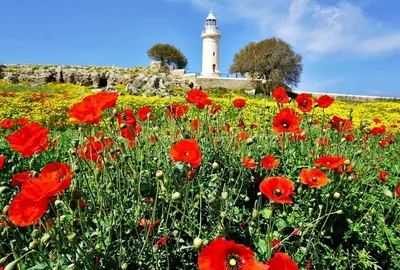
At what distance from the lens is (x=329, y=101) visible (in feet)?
10.4

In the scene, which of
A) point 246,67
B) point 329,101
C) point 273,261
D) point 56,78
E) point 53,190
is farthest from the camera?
point 246,67

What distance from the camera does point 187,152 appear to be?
1624 millimetres

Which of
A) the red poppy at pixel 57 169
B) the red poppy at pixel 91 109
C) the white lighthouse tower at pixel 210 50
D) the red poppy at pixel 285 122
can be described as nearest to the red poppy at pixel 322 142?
the red poppy at pixel 285 122

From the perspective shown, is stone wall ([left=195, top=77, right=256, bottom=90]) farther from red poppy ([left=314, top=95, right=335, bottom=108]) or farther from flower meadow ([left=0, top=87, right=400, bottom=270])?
red poppy ([left=314, top=95, right=335, bottom=108])

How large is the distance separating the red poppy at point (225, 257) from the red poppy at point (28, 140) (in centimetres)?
112

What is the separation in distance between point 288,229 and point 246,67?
34.6 metres

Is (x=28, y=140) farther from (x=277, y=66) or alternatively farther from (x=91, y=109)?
(x=277, y=66)

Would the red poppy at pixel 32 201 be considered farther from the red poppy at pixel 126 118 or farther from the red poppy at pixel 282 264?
the red poppy at pixel 126 118

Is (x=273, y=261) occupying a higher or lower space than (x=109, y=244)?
higher

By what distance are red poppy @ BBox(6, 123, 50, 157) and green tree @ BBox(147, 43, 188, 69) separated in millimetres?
52904

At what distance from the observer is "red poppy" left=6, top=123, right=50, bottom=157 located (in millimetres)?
1674

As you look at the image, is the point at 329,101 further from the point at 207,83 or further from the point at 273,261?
the point at 207,83

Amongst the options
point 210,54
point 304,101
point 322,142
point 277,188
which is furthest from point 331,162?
point 210,54

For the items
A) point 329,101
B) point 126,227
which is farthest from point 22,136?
point 329,101
